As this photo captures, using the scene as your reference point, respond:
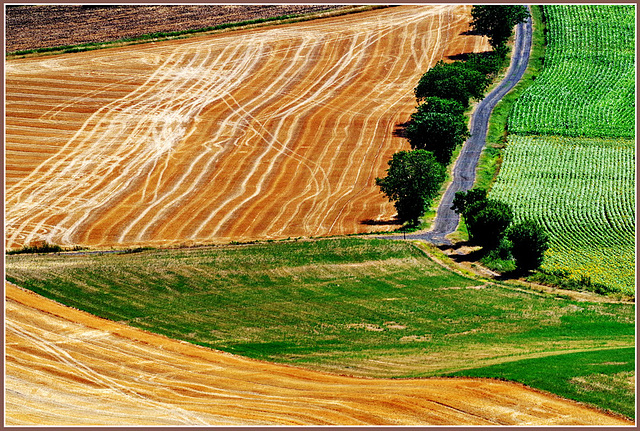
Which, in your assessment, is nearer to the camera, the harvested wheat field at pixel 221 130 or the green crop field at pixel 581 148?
the green crop field at pixel 581 148

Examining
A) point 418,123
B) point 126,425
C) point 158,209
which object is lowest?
point 126,425

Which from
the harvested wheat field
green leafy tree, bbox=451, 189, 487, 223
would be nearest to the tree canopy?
green leafy tree, bbox=451, 189, 487, 223

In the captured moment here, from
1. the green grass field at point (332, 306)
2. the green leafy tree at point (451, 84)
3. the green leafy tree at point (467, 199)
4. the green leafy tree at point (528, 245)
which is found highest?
the green leafy tree at point (451, 84)

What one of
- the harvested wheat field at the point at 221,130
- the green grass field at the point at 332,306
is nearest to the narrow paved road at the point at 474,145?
the harvested wheat field at the point at 221,130

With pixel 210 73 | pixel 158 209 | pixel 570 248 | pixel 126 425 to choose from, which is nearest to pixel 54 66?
pixel 210 73

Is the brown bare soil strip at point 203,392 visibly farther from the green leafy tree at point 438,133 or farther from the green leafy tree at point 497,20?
the green leafy tree at point 497,20

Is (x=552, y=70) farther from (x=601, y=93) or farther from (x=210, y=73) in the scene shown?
(x=210, y=73)

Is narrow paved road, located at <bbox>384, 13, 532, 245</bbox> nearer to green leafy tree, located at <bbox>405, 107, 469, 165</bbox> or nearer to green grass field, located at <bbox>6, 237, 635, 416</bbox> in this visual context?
green leafy tree, located at <bbox>405, 107, 469, 165</bbox>
